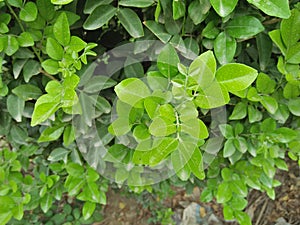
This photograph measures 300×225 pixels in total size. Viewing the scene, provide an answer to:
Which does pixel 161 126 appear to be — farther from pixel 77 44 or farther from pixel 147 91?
pixel 77 44

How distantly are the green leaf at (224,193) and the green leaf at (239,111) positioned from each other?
0.26m

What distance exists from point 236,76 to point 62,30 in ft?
1.18

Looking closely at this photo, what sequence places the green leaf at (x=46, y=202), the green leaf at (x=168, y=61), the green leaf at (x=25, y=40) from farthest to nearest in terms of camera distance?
1. the green leaf at (x=46, y=202)
2. the green leaf at (x=25, y=40)
3. the green leaf at (x=168, y=61)

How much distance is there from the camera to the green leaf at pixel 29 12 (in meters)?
0.75

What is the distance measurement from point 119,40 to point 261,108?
1.39 ft

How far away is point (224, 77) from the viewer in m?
0.59

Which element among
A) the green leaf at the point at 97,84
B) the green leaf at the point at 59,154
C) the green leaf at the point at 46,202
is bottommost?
the green leaf at the point at 46,202

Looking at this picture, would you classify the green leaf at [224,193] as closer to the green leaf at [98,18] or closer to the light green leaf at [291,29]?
the light green leaf at [291,29]

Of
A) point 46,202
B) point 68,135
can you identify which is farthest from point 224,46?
point 46,202

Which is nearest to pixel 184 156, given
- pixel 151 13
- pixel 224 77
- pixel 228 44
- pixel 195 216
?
pixel 224 77

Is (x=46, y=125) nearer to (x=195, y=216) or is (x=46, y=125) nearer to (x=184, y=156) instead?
(x=184, y=156)

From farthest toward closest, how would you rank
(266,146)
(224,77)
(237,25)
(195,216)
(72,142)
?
1. (195,216)
2. (72,142)
3. (266,146)
4. (237,25)
5. (224,77)

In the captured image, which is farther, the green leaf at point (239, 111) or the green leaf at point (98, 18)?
the green leaf at point (239, 111)

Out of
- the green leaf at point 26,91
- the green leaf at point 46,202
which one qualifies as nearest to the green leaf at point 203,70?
the green leaf at point 26,91
